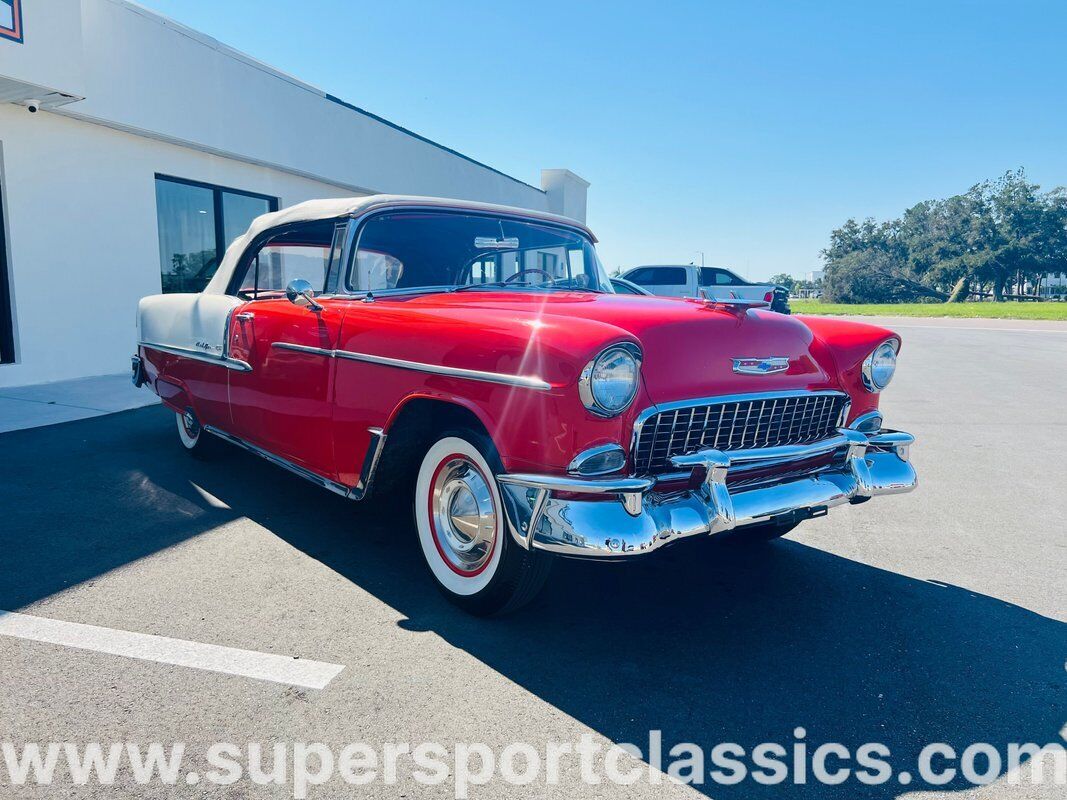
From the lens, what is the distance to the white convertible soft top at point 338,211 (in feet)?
11.6

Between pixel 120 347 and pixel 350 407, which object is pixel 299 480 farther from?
pixel 120 347

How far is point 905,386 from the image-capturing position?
9.70 metres

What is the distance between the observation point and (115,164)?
891 centimetres

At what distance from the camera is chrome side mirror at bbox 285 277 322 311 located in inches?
132

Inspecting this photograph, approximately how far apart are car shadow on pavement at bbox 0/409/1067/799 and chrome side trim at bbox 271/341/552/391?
946mm

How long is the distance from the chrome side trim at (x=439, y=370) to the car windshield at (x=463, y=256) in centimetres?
39

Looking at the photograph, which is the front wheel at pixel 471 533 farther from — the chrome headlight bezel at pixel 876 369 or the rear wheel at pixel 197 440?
the rear wheel at pixel 197 440

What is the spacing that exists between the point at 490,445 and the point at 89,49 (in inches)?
333

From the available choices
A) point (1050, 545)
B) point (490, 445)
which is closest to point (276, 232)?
point (490, 445)

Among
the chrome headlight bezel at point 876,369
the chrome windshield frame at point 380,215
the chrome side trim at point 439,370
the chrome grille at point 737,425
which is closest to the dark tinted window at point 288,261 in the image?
the chrome windshield frame at point 380,215

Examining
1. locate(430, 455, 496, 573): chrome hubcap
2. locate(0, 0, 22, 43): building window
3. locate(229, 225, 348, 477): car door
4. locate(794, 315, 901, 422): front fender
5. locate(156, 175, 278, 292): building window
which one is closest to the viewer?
locate(430, 455, 496, 573): chrome hubcap

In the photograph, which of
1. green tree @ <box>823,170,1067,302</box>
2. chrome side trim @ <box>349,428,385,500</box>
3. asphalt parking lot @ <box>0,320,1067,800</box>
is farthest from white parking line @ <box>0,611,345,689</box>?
green tree @ <box>823,170,1067,302</box>

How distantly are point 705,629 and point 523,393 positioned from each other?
118cm

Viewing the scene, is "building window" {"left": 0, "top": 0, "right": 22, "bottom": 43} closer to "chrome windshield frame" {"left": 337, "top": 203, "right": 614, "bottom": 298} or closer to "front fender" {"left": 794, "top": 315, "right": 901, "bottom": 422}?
"chrome windshield frame" {"left": 337, "top": 203, "right": 614, "bottom": 298}
